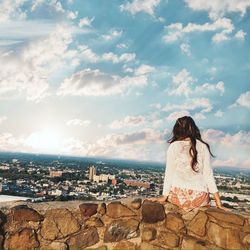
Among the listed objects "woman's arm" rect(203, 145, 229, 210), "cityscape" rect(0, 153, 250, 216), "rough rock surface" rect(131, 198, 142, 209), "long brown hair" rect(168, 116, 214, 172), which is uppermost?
"long brown hair" rect(168, 116, 214, 172)

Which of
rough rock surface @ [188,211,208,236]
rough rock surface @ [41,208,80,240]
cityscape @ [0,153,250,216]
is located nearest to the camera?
rough rock surface @ [188,211,208,236]

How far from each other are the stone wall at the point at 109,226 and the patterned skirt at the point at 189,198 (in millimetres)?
71

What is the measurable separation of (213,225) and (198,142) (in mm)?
946

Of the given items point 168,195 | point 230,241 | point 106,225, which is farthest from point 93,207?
point 230,241

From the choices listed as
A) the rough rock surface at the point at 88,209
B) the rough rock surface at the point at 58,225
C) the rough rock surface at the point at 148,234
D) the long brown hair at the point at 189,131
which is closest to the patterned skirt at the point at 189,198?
the long brown hair at the point at 189,131

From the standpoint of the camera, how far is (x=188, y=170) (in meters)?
4.70

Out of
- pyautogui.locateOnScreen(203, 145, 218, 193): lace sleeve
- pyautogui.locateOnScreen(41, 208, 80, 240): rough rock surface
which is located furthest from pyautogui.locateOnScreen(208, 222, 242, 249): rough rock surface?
pyautogui.locateOnScreen(41, 208, 80, 240): rough rock surface

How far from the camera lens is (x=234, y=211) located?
15.6 feet

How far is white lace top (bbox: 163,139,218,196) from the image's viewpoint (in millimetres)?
4668

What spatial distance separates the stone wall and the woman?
0.14 meters

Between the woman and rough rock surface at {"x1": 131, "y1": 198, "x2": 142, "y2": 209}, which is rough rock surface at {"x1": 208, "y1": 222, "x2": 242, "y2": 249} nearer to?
the woman

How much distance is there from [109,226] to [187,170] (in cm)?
114

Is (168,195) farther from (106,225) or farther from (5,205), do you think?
(5,205)

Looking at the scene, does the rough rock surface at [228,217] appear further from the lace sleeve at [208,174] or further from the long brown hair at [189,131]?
the long brown hair at [189,131]
